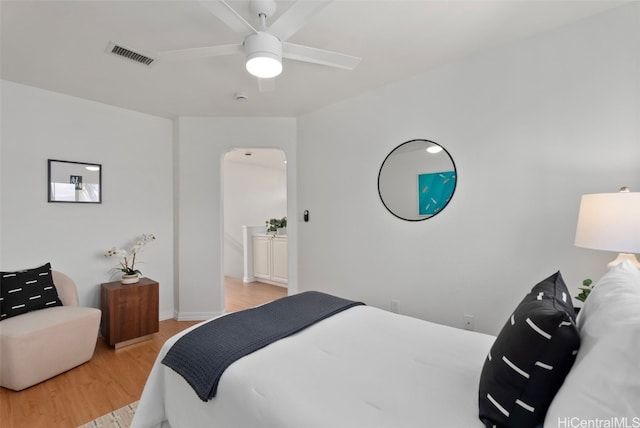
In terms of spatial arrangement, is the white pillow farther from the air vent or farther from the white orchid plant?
the white orchid plant

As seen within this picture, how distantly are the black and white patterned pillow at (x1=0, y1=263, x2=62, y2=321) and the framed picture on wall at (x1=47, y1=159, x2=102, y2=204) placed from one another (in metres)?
0.70

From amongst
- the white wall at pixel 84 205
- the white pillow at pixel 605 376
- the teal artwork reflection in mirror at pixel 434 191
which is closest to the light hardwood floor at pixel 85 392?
the white wall at pixel 84 205

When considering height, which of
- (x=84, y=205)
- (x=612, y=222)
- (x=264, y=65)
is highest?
(x=264, y=65)

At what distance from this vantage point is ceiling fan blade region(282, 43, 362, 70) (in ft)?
5.82

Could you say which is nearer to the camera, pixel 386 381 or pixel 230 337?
pixel 386 381

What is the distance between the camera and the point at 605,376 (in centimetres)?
73

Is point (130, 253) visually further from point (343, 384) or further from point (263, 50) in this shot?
point (343, 384)

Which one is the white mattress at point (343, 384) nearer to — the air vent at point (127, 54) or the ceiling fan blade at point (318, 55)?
the ceiling fan blade at point (318, 55)

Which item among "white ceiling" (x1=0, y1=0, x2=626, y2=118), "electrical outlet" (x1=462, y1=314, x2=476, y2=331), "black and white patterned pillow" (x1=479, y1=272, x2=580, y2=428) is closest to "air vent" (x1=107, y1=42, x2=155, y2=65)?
"white ceiling" (x1=0, y1=0, x2=626, y2=118)

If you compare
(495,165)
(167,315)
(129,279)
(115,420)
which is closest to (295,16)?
(495,165)

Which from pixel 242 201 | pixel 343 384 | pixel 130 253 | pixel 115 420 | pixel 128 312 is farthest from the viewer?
pixel 242 201

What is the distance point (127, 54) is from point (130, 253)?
212cm

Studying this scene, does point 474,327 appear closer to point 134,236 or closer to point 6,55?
point 134,236

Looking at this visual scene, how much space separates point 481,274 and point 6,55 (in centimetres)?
395
